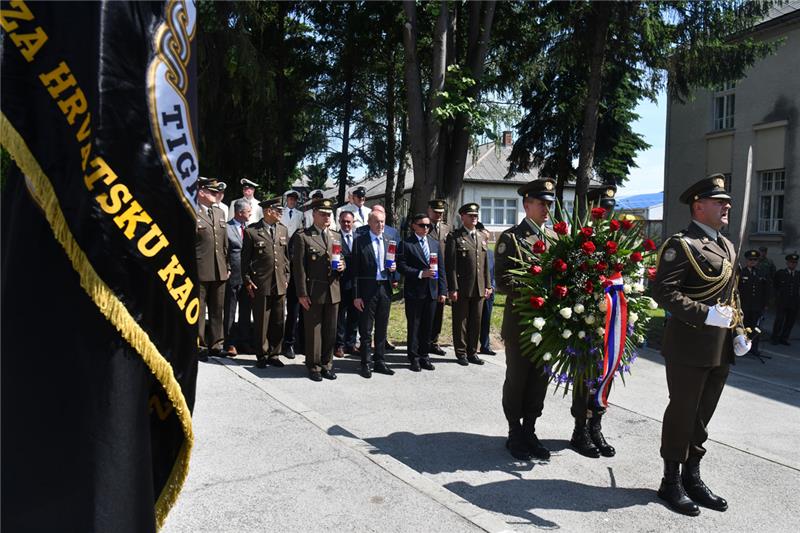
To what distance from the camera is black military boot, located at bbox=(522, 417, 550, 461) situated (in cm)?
516

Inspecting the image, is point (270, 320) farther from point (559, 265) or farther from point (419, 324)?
point (559, 265)

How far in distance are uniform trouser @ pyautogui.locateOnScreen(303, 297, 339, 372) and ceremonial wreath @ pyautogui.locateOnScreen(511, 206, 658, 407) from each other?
10.1ft

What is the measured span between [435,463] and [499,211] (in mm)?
48569

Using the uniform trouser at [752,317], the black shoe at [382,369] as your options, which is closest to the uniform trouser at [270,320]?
the black shoe at [382,369]

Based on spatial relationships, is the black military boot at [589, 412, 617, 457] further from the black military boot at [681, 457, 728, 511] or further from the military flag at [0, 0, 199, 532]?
the military flag at [0, 0, 199, 532]

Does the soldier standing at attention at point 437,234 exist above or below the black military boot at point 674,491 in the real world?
above

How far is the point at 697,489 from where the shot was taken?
439cm

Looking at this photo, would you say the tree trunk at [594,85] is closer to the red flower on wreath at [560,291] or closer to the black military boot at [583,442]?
the black military boot at [583,442]

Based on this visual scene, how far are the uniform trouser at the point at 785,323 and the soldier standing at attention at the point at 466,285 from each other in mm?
7668

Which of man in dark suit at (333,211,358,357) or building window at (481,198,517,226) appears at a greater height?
building window at (481,198,517,226)

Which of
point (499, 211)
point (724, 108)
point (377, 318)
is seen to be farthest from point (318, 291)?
point (499, 211)

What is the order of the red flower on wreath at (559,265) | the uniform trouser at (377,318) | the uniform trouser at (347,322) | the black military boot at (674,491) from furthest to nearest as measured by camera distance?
1. the uniform trouser at (347,322)
2. the uniform trouser at (377,318)
3. the red flower on wreath at (559,265)
4. the black military boot at (674,491)

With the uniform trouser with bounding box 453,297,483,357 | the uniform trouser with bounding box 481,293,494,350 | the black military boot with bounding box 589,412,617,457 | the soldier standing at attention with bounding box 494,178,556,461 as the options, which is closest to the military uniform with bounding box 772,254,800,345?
the uniform trouser with bounding box 481,293,494,350

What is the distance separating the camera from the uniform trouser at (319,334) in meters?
7.43
